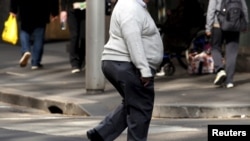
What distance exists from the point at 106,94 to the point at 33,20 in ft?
12.2

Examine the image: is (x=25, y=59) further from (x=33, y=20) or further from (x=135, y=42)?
(x=135, y=42)

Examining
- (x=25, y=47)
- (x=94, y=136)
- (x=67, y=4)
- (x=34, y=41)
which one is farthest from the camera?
(x=34, y=41)

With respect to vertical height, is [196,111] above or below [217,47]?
below

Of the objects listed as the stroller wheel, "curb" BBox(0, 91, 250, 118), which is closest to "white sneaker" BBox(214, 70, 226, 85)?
the stroller wheel

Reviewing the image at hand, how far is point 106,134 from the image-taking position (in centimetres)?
810

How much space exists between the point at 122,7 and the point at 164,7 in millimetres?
9144

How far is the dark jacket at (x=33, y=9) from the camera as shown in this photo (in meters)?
16.1

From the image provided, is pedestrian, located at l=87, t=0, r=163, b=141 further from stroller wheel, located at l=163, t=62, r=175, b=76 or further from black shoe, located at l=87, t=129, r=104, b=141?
stroller wheel, located at l=163, t=62, r=175, b=76

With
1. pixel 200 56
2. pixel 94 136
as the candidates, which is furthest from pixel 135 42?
pixel 200 56

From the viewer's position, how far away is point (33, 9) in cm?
1608

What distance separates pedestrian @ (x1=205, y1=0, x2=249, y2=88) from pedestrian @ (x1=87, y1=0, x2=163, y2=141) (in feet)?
16.9

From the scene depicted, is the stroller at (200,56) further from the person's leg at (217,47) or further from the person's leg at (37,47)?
the person's leg at (37,47)

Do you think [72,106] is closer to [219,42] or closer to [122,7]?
[219,42]

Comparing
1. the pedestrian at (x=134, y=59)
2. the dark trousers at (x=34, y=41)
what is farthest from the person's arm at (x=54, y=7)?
the pedestrian at (x=134, y=59)
